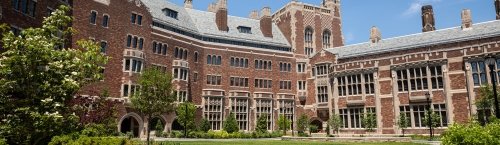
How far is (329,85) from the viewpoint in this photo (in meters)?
47.1

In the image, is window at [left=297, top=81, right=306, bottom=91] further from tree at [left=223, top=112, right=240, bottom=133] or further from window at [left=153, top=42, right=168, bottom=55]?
window at [left=153, top=42, right=168, bottom=55]

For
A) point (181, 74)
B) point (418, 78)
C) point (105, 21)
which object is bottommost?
point (418, 78)

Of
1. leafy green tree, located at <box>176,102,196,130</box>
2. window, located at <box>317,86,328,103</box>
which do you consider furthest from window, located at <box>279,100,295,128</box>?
leafy green tree, located at <box>176,102,196,130</box>

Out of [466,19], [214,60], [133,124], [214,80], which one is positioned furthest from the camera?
[214,60]

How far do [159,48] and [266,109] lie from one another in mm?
16174

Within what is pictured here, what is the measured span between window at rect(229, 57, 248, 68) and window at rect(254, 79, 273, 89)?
2.63 metres

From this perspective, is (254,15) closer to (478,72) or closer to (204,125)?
(204,125)

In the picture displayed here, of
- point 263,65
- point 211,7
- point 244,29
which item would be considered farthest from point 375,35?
point 211,7

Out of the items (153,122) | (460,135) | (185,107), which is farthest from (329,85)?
(460,135)

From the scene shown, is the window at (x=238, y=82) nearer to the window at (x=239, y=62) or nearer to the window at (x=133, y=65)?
the window at (x=239, y=62)

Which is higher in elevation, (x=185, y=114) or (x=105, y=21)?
(x=105, y=21)

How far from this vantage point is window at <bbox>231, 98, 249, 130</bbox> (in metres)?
48.1

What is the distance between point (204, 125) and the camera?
140ft

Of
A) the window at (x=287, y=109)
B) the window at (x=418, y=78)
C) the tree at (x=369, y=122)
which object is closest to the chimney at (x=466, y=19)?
the window at (x=418, y=78)
